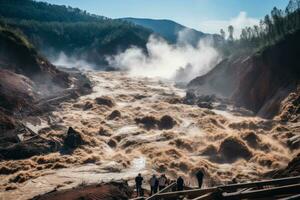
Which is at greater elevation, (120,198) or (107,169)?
(107,169)

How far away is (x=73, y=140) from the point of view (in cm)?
4006

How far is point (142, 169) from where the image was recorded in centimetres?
3284

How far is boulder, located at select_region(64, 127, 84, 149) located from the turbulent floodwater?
1.02 m

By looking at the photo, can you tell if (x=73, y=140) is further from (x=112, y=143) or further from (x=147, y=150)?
(x=147, y=150)

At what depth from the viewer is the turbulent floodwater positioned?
102 ft

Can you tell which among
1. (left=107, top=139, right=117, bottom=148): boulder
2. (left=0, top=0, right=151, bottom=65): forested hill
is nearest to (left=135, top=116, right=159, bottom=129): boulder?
(left=107, top=139, right=117, bottom=148): boulder

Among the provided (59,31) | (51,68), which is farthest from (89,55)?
(51,68)

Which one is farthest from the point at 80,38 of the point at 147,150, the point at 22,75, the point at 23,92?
the point at 147,150

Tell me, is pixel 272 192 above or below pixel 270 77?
below

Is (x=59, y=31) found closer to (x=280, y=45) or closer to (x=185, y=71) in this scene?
(x=185, y=71)

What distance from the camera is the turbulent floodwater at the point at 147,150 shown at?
3111cm

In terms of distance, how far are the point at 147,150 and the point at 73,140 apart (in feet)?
25.2

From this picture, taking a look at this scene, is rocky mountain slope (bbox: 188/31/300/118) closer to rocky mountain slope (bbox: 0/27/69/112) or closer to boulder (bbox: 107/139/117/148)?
boulder (bbox: 107/139/117/148)

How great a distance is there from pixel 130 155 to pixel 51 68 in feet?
136
